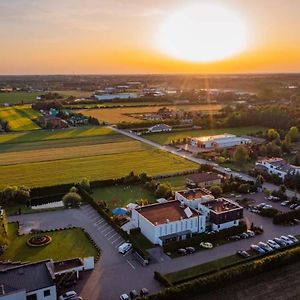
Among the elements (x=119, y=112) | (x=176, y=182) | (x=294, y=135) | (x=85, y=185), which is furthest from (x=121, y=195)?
(x=119, y=112)

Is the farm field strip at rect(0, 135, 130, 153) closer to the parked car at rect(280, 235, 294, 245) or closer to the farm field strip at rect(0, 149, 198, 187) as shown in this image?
the farm field strip at rect(0, 149, 198, 187)

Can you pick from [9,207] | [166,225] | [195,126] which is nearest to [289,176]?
[166,225]

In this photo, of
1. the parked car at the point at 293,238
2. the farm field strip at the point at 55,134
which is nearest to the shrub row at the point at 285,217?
Answer: the parked car at the point at 293,238

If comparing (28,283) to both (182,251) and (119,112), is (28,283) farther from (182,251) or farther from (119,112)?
(119,112)

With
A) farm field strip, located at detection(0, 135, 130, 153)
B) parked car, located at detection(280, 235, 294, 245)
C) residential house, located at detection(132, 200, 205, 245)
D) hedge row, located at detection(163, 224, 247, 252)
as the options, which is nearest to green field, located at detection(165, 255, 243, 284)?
hedge row, located at detection(163, 224, 247, 252)

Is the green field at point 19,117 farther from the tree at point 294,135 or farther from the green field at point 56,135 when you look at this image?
the tree at point 294,135

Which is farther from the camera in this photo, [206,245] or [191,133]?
[191,133]
